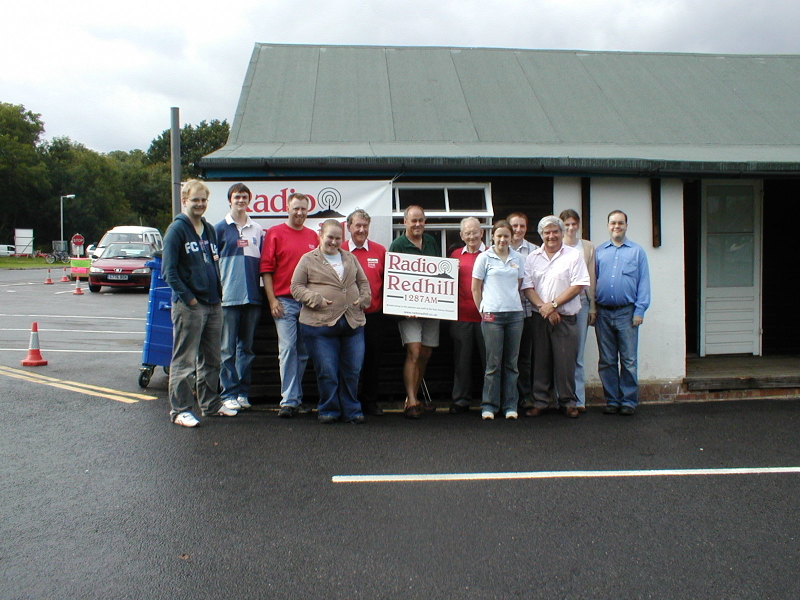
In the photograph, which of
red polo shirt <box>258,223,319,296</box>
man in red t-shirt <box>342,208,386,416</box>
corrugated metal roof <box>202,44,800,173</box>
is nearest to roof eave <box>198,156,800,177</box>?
corrugated metal roof <box>202,44,800,173</box>

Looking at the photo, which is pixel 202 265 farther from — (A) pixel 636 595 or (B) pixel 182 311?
(A) pixel 636 595

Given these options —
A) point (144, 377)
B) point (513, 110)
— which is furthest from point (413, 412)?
point (513, 110)

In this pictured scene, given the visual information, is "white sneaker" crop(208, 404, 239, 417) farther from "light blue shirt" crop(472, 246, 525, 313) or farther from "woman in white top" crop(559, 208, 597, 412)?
"woman in white top" crop(559, 208, 597, 412)

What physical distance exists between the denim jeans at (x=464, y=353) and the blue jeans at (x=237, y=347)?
196cm

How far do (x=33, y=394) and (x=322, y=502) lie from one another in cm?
469

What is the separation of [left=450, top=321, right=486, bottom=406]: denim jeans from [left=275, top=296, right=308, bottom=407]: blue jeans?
148 cm

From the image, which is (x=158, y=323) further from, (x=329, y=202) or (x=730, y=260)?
(x=730, y=260)

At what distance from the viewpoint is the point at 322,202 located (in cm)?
707

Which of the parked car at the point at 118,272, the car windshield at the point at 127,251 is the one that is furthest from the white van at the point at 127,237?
the parked car at the point at 118,272

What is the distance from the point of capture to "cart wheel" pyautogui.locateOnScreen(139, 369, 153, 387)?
781cm

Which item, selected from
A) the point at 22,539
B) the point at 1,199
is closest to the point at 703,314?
the point at 22,539

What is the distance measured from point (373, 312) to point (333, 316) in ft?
1.68

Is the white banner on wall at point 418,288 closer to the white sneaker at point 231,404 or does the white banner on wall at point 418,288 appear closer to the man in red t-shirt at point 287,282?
the man in red t-shirt at point 287,282

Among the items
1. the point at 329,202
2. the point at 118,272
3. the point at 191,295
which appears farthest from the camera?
the point at 118,272
